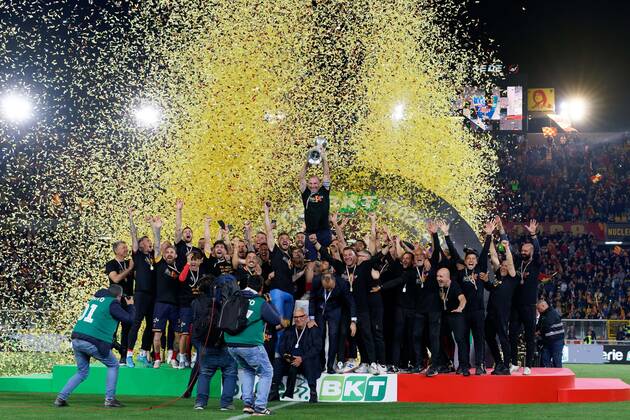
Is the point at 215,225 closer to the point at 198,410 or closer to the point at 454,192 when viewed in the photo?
the point at 454,192

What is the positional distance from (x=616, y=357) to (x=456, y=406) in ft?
69.5

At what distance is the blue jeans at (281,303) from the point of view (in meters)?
16.5

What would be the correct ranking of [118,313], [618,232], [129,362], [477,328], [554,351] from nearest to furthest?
[118,313], [477,328], [129,362], [554,351], [618,232]

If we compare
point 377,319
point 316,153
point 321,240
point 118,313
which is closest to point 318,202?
point 321,240

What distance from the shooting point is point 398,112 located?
107 ft

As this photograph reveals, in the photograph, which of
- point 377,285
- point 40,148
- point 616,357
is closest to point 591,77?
point 616,357

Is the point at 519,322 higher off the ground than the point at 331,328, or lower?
higher

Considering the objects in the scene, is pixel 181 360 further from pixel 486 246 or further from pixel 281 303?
pixel 486 246

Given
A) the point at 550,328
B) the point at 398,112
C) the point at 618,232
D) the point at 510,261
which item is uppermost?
the point at 398,112

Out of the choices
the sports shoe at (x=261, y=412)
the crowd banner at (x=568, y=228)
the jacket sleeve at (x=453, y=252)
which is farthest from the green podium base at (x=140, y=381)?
the crowd banner at (x=568, y=228)

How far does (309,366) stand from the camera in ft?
52.6

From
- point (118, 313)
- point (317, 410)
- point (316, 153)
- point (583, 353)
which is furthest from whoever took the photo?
point (583, 353)

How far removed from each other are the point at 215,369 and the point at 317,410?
1.60m

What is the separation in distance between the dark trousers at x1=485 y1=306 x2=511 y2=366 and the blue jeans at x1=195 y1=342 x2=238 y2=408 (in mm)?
4464
